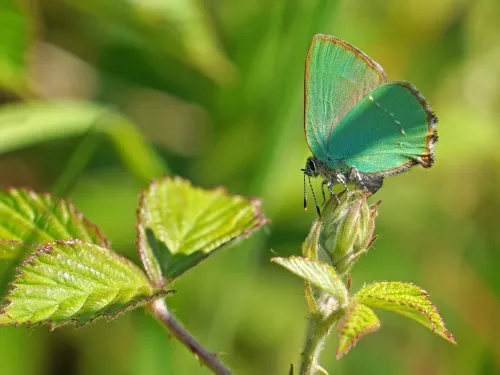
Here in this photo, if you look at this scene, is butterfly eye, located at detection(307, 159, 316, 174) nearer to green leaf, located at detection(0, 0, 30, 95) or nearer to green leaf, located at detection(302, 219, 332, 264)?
green leaf, located at detection(302, 219, 332, 264)

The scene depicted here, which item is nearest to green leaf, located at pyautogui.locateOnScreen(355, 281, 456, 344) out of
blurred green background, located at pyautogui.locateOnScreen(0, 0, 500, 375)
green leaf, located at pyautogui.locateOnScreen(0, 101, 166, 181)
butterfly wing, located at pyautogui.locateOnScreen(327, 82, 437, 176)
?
butterfly wing, located at pyautogui.locateOnScreen(327, 82, 437, 176)

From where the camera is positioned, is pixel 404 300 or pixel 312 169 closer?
pixel 404 300

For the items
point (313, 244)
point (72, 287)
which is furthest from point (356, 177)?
point (72, 287)

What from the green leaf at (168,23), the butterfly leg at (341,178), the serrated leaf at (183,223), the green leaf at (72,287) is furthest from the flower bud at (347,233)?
the green leaf at (168,23)

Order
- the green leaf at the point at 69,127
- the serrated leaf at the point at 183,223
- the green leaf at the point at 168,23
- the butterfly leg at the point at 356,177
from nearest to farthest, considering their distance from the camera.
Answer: the serrated leaf at the point at 183,223, the butterfly leg at the point at 356,177, the green leaf at the point at 69,127, the green leaf at the point at 168,23

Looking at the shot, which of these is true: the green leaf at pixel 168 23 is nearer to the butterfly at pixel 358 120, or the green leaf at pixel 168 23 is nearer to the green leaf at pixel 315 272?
the butterfly at pixel 358 120

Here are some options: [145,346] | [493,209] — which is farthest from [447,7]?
[145,346]

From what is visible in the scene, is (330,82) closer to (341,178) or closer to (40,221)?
(341,178)
